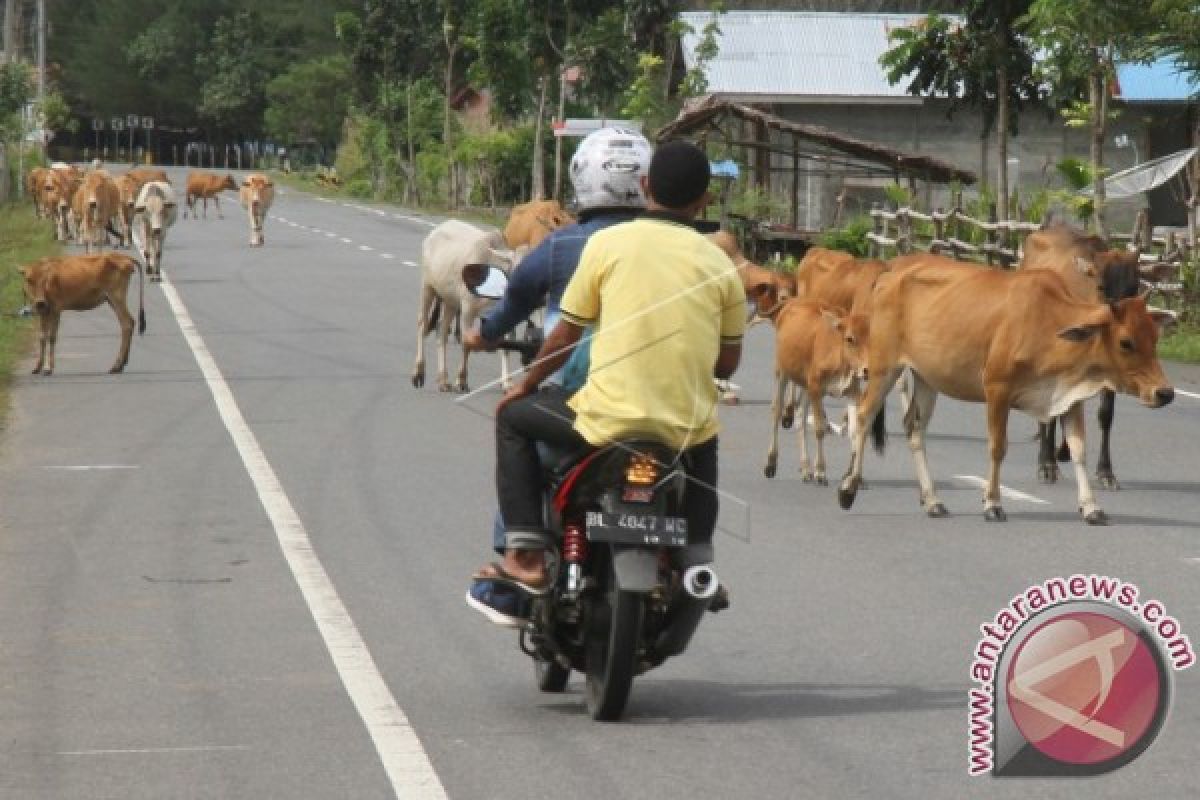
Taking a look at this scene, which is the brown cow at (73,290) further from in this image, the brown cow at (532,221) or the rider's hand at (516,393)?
the rider's hand at (516,393)

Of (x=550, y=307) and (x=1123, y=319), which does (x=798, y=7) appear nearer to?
(x=1123, y=319)

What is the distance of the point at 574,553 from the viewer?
28.9 feet

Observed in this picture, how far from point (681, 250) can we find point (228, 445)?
931 centimetres

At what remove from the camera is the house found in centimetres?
5672

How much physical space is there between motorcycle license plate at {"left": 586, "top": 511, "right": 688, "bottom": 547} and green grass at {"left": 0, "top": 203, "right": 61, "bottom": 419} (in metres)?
12.2

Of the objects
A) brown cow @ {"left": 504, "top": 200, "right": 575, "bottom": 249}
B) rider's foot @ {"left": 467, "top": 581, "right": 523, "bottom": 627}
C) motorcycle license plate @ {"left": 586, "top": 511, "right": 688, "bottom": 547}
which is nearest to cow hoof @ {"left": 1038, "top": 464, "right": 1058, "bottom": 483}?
rider's foot @ {"left": 467, "top": 581, "right": 523, "bottom": 627}

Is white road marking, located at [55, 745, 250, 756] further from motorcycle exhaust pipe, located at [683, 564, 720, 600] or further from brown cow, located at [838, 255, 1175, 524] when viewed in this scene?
brown cow, located at [838, 255, 1175, 524]

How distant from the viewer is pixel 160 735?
8.65m

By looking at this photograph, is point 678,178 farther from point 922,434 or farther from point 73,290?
point 73,290

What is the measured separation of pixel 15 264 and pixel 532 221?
1544 cm

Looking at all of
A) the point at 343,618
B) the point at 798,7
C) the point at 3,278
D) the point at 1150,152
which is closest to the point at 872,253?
the point at 3,278

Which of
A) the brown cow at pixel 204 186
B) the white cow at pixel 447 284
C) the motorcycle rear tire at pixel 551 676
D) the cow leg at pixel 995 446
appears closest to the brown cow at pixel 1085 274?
the cow leg at pixel 995 446

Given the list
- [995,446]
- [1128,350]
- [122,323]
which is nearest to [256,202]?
[122,323]

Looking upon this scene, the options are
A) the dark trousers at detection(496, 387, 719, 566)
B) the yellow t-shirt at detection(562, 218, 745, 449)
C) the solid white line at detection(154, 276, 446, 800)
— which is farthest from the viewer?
the dark trousers at detection(496, 387, 719, 566)
